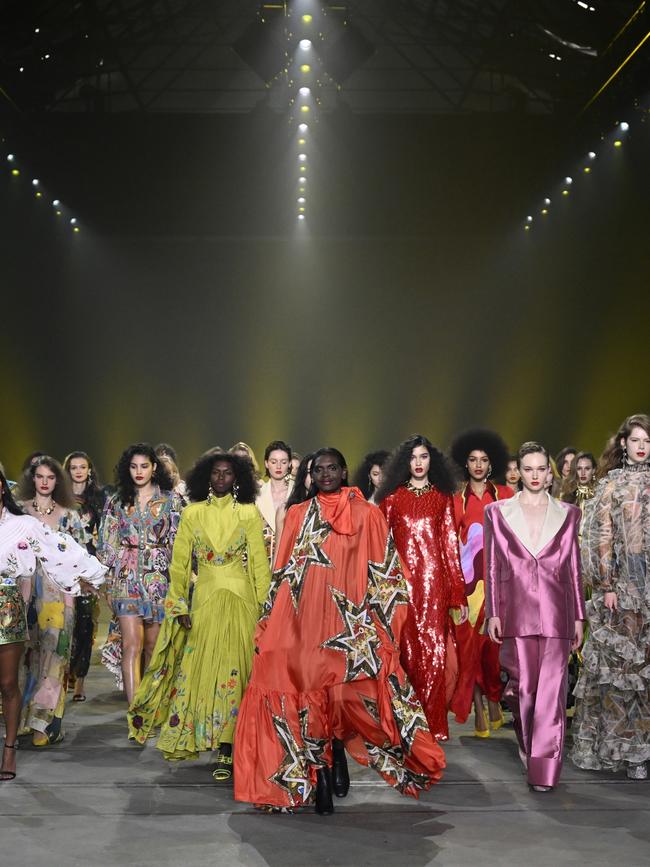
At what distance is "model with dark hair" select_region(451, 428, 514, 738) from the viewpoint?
625cm

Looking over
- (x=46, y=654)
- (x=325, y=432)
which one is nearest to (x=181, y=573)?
(x=46, y=654)

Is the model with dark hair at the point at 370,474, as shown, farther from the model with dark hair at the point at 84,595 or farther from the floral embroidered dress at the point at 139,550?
the model with dark hair at the point at 84,595

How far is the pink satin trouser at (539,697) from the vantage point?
492 centimetres

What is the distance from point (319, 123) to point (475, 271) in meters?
3.65

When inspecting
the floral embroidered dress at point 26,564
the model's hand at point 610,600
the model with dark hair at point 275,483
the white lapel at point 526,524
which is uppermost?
the model with dark hair at point 275,483

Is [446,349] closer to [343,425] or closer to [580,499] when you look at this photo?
[343,425]

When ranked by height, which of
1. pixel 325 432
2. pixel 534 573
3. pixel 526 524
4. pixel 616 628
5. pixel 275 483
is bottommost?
pixel 616 628

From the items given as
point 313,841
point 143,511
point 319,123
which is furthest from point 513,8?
point 313,841

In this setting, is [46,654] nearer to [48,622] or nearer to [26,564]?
[48,622]

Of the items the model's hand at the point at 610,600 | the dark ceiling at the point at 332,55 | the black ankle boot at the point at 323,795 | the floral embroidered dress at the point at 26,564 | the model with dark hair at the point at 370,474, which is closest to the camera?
the black ankle boot at the point at 323,795

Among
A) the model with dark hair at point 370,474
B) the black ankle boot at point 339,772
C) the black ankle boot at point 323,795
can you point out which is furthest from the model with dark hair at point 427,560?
the model with dark hair at point 370,474

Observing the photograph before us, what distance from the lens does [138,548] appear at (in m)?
6.53

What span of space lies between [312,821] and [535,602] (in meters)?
1.52

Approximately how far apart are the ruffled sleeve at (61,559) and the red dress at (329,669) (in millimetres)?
1064
